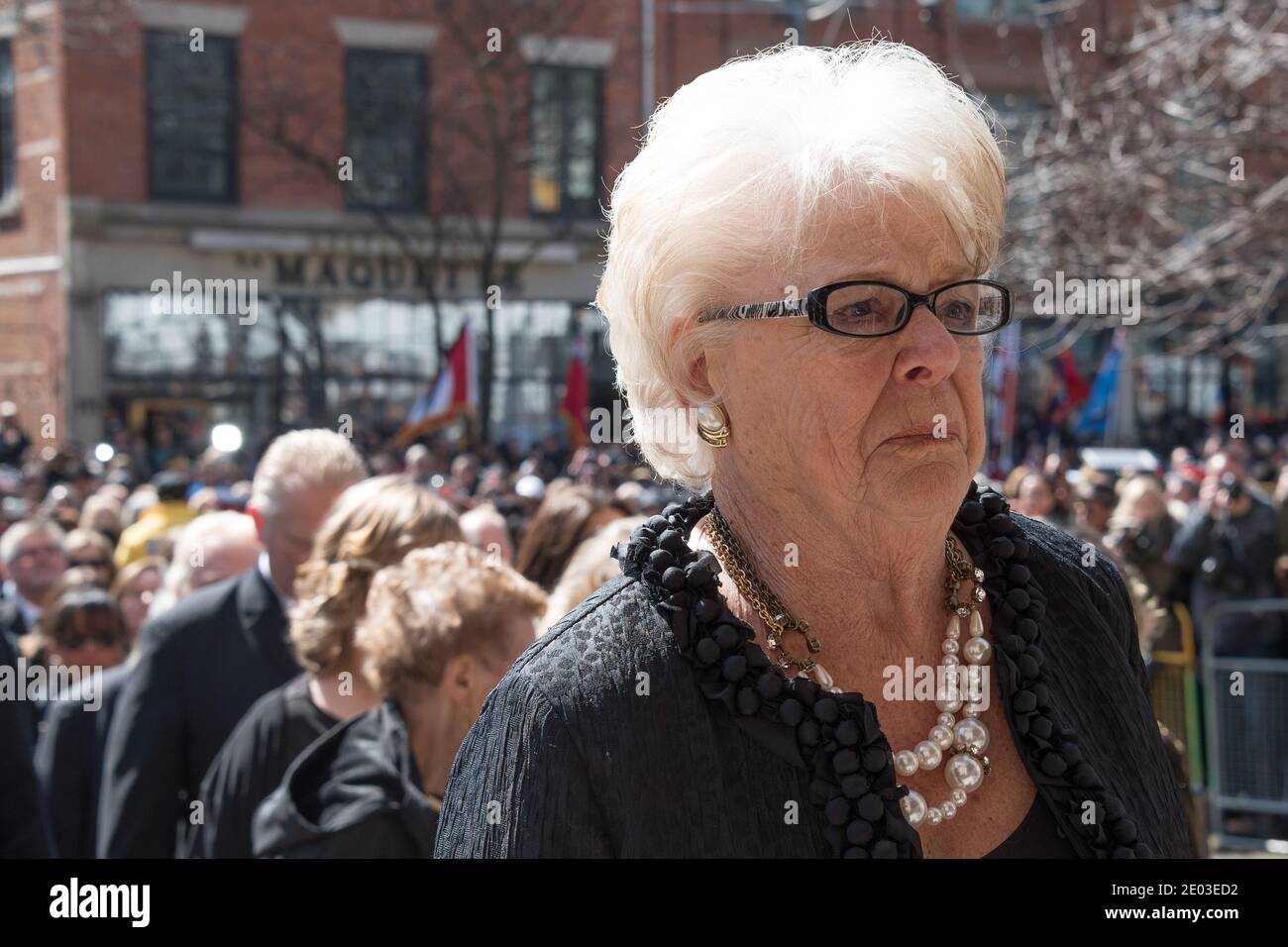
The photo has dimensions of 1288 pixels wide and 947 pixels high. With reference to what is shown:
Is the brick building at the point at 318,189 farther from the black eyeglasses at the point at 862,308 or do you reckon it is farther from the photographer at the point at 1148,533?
the black eyeglasses at the point at 862,308

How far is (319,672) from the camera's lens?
11.3 feet

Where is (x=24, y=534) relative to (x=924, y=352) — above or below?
below

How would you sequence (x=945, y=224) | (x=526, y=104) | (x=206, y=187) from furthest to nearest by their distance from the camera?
(x=206, y=187)
(x=526, y=104)
(x=945, y=224)

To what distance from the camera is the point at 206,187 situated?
21438 mm

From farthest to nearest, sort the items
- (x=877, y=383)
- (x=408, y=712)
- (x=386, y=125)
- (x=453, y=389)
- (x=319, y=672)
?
(x=386, y=125), (x=453, y=389), (x=319, y=672), (x=408, y=712), (x=877, y=383)

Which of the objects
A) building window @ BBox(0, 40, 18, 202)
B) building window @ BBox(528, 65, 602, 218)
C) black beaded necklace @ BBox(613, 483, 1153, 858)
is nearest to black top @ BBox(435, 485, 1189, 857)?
black beaded necklace @ BBox(613, 483, 1153, 858)

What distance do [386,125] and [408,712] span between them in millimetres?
19531

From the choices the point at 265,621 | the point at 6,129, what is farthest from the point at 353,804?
the point at 6,129

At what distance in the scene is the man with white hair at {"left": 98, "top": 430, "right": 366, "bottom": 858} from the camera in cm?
379

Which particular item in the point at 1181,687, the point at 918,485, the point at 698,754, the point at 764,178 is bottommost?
the point at 1181,687

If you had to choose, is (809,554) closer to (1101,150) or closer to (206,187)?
(1101,150)

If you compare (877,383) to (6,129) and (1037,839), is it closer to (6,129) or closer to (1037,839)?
(1037,839)
